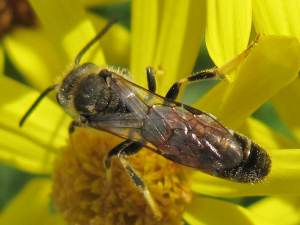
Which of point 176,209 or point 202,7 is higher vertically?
point 202,7

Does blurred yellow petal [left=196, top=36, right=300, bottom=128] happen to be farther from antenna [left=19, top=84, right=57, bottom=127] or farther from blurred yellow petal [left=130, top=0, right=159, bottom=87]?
antenna [left=19, top=84, right=57, bottom=127]

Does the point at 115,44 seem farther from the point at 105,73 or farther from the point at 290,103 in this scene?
the point at 290,103

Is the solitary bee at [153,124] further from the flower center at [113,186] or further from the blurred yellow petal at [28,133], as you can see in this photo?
the blurred yellow petal at [28,133]

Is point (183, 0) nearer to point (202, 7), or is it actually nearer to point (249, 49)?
point (202, 7)

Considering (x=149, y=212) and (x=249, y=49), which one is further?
(x=149, y=212)

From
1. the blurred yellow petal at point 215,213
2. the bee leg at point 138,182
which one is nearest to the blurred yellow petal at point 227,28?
the bee leg at point 138,182

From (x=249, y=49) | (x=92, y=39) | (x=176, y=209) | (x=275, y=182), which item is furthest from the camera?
(x=92, y=39)

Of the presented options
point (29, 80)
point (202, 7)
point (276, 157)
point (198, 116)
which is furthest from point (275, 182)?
point (29, 80)
